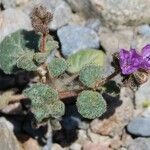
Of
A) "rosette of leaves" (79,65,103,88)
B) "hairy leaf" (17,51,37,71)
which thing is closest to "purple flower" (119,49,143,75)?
"rosette of leaves" (79,65,103,88)

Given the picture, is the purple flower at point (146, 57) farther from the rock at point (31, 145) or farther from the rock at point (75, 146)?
the rock at point (31, 145)

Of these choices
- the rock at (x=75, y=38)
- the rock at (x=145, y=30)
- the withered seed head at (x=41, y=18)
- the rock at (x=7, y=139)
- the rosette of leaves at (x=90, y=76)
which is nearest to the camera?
the withered seed head at (x=41, y=18)

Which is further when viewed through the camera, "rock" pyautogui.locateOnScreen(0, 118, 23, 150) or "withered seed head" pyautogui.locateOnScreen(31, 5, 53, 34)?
"rock" pyautogui.locateOnScreen(0, 118, 23, 150)

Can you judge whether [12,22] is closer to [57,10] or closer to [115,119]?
[57,10]

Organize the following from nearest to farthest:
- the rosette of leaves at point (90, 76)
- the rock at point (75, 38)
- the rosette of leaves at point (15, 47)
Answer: the rosette of leaves at point (90, 76) → the rosette of leaves at point (15, 47) → the rock at point (75, 38)

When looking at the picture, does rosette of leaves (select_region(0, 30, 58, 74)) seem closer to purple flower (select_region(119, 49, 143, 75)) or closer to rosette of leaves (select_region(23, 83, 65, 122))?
rosette of leaves (select_region(23, 83, 65, 122))

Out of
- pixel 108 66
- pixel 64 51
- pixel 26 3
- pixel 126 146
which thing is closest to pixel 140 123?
pixel 126 146

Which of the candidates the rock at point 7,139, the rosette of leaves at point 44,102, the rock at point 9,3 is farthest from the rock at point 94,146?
the rock at point 9,3
